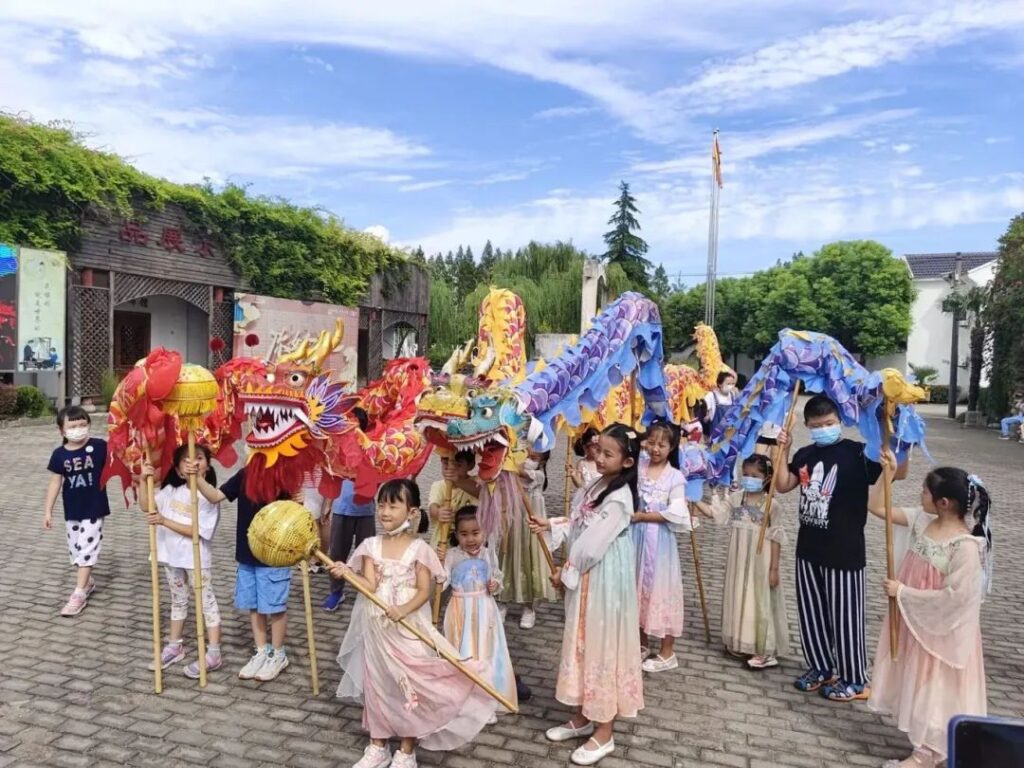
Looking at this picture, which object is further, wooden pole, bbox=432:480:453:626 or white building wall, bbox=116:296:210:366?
white building wall, bbox=116:296:210:366

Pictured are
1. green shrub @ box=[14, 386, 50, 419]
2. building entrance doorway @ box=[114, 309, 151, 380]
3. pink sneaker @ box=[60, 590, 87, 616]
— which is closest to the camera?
pink sneaker @ box=[60, 590, 87, 616]

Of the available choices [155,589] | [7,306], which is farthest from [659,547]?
[7,306]

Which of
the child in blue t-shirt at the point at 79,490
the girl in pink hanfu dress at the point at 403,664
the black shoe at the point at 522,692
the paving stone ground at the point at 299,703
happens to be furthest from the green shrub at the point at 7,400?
the black shoe at the point at 522,692

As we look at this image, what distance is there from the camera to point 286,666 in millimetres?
4453

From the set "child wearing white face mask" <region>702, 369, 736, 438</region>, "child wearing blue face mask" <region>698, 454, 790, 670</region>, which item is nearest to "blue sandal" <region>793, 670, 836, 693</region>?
"child wearing blue face mask" <region>698, 454, 790, 670</region>

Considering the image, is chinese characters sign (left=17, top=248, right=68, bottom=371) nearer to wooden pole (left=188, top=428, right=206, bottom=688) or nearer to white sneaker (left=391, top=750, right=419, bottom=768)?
wooden pole (left=188, top=428, right=206, bottom=688)

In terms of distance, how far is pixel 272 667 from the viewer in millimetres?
4316

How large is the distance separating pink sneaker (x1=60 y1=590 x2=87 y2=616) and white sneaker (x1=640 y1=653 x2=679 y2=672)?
3820 mm

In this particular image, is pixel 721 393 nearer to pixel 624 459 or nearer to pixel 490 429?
pixel 490 429

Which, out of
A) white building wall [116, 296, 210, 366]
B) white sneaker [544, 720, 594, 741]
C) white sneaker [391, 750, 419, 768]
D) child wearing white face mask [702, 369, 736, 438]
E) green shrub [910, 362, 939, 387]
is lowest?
white sneaker [544, 720, 594, 741]

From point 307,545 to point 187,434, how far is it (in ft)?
3.69

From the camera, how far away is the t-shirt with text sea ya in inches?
204

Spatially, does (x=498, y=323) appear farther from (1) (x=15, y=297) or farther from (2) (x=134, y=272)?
(2) (x=134, y=272)

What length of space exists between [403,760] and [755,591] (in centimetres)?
242
